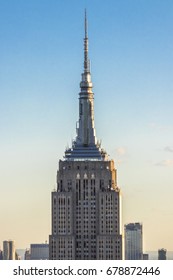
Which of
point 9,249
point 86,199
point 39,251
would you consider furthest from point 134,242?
point 9,249

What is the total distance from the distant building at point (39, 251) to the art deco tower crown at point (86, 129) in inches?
203

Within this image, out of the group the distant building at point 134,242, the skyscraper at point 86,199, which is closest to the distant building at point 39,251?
the skyscraper at point 86,199

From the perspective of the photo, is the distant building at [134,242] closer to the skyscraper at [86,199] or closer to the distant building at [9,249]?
the skyscraper at [86,199]

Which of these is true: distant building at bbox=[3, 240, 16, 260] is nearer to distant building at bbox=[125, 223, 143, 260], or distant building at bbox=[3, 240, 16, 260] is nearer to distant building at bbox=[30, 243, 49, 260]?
distant building at bbox=[30, 243, 49, 260]

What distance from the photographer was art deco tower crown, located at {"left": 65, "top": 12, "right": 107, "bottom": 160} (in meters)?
52.4

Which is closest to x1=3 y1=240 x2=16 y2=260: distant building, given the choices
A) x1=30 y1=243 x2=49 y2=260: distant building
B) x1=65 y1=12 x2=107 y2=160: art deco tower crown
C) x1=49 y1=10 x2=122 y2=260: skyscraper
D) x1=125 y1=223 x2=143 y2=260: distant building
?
x1=30 y1=243 x2=49 y2=260: distant building

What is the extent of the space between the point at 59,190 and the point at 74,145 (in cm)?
265

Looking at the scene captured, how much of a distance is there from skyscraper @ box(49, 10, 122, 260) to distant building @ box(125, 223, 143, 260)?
178 cm

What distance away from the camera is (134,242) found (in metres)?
57.3

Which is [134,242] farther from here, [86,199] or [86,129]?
[86,129]

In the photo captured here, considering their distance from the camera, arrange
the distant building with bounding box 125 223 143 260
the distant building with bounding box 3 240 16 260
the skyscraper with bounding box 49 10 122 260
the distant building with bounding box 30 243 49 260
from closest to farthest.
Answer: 1. the distant building with bounding box 30 243 49 260
2. the skyscraper with bounding box 49 10 122 260
3. the distant building with bounding box 3 240 16 260
4. the distant building with bounding box 125 223 143 260

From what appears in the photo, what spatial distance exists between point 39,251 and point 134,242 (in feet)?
22.6
